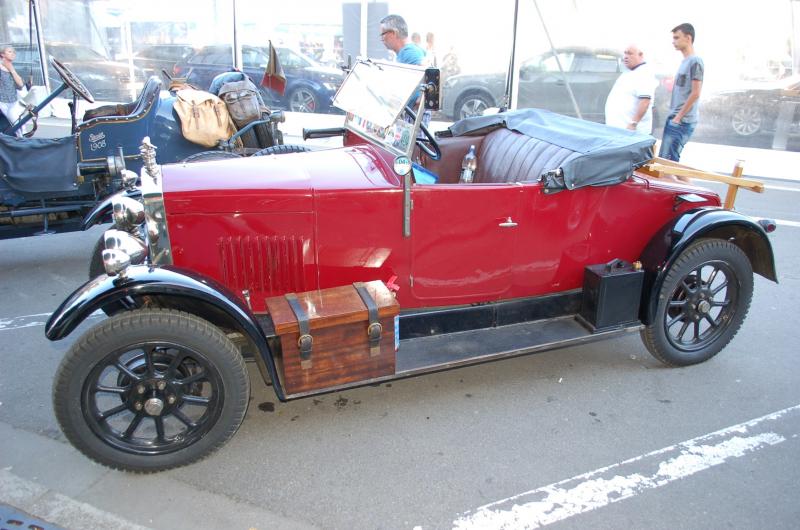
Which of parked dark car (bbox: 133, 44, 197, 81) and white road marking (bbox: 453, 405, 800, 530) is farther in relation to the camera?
parked dark car (bbox: 133, 44, 197, 81)

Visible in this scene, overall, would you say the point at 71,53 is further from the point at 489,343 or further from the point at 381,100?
the point at 489,343

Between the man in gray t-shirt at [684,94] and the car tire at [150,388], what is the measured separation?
583cm

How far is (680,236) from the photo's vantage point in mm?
3309

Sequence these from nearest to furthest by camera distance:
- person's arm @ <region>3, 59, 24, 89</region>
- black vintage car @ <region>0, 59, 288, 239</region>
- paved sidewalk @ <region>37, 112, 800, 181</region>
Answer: black vintage car @ <region>0, 59, 288, 239</region>, person's arm @ <region>3, 59, 24, 89</region>, paved sidewalk @ <region>37, 112, 800, 181</region>

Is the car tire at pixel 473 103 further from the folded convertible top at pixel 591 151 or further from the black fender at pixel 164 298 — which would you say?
the black fender at pixel 164 298

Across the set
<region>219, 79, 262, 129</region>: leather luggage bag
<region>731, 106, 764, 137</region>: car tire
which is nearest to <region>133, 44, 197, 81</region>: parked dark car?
<region>219, 79, 262, 129</region>: leather luggage bag

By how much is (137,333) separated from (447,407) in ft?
5.12

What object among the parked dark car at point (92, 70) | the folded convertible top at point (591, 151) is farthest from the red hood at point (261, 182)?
the parked dark car at point (92, 70)

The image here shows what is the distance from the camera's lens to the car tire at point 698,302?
132 inches

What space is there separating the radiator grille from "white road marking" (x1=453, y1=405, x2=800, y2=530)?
1320 millimetres

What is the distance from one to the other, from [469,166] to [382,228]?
1106mm

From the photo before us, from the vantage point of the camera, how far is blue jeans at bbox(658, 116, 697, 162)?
22.1 feet

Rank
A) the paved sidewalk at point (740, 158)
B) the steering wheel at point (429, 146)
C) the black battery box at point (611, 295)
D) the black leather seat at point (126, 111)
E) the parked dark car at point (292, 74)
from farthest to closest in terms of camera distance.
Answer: the parked dark car at point (292, 74), the paved sidewalk at point (740, 158), the black leather seat at point (126, 111), the steering wheel at point (429, 146), the black battery box at point (611, 295)

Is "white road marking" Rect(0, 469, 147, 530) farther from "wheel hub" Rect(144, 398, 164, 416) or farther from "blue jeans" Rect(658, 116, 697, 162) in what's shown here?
"blue jeans" Rect(658, 116, 697, 162)
